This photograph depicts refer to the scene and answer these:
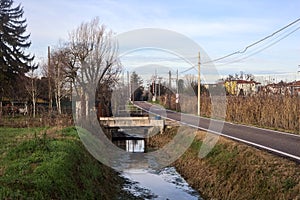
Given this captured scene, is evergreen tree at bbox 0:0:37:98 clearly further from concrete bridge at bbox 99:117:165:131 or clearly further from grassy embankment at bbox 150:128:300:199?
grassy embankment at bbox 150:128:300:199

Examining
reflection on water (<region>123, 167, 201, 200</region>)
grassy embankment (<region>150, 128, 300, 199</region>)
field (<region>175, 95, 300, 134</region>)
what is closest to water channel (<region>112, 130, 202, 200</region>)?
reflection on water (<region>123, 167, 201, 200</region>)

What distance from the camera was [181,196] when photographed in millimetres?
12555

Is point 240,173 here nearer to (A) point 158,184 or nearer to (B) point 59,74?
(A) point 158,184

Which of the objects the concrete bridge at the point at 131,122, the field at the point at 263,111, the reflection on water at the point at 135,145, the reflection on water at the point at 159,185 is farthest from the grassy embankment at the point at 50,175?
the concrete bridge at the point at 131,122

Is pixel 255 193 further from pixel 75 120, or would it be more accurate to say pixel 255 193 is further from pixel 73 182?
pixel 75 120

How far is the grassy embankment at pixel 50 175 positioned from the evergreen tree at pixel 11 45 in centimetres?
2309

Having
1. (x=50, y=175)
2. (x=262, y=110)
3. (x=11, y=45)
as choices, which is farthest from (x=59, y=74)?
(x=50, y=175)

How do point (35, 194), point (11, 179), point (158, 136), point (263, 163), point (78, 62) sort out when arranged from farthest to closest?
point (78, 62), point (158, 136), point (263, 163), point (11, 179), point (35, 194)

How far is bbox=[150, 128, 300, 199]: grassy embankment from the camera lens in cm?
897

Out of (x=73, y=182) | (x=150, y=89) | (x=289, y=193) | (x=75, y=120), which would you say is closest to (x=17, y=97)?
(x=75, y=120)

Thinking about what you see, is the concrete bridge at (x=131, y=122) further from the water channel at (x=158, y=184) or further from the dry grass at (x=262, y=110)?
the water channel at (x=158, y=184)

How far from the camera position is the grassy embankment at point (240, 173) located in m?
8.97

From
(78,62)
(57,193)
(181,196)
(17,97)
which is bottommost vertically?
(181,196)

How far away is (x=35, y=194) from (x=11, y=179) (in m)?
1.07
